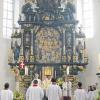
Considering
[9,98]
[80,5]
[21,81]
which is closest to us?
[9,98]

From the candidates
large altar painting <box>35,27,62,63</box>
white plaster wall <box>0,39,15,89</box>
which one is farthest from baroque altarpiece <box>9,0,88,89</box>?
white plaster wall <box>0,39,15,89</box>

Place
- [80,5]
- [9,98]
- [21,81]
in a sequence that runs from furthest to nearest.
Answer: [80,5] → [21,81] → [9,98]

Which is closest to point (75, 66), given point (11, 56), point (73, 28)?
point (73, 28)

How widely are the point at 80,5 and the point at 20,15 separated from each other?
4144 mm

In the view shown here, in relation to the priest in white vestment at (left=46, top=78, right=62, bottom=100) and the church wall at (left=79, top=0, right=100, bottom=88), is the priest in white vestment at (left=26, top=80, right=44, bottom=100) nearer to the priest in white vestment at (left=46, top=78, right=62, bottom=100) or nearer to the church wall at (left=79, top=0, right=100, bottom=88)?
the priest in white vestment at (left=46, top=78, right=62, bottom=100)

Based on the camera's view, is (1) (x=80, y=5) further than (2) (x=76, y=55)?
Yes

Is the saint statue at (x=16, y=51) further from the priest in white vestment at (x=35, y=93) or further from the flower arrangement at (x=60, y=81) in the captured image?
the priest in white vestment at (x=35, y=93)

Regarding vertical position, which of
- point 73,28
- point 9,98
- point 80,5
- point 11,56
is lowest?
point 9,98

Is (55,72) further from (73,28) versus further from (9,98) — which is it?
(9,98)

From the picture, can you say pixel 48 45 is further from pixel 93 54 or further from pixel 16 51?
pixel 93 54

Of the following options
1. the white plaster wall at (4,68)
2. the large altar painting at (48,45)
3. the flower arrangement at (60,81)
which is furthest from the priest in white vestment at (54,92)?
the white plaster wall at (4,68)

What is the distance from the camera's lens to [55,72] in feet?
65.2

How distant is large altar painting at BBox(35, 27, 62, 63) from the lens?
2009 cm

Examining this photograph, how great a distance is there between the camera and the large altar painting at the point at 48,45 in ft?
65.9
